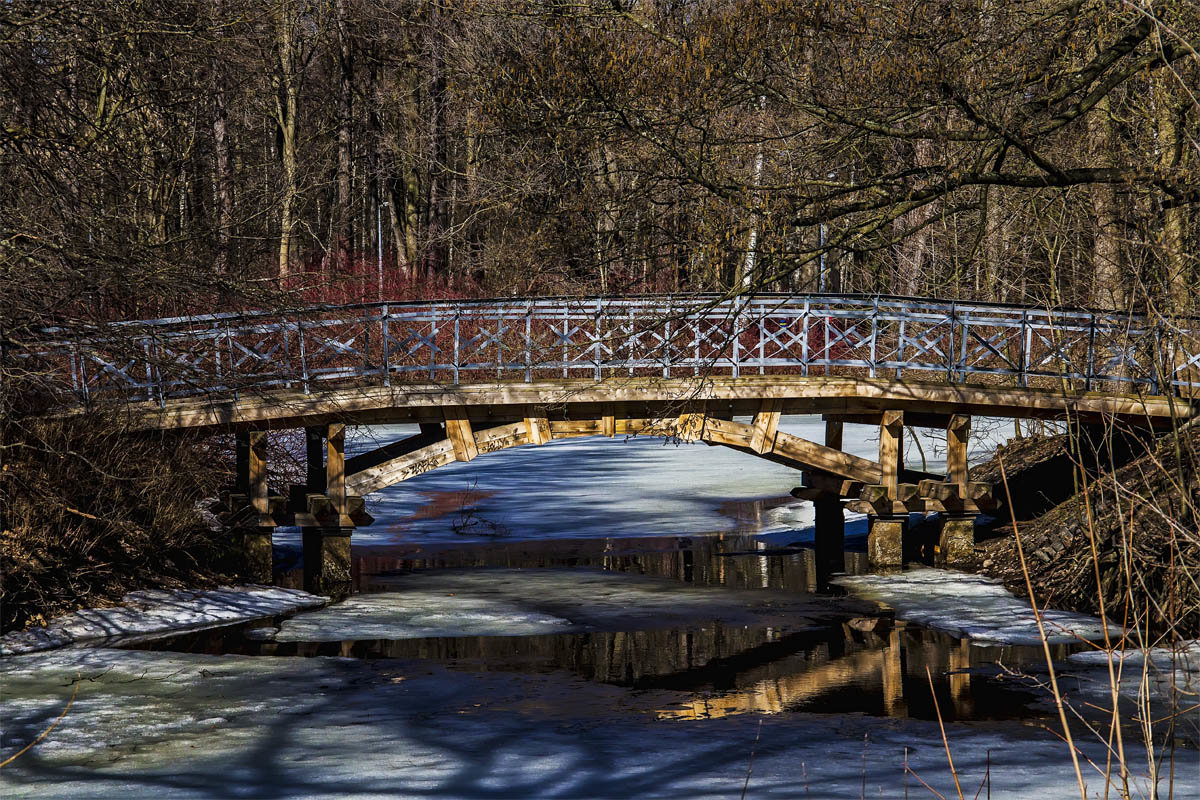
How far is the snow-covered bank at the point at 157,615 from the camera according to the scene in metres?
10.3

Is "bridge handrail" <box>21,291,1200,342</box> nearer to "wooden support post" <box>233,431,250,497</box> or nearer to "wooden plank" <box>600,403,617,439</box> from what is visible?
"wooden plank" <box>600,403,617,439</box>

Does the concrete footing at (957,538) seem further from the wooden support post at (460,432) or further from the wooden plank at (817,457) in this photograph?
the wooden support post at (460,432)

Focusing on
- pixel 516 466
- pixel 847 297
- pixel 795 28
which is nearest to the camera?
→ pixel 795 28

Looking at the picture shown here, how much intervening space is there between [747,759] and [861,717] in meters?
1.54

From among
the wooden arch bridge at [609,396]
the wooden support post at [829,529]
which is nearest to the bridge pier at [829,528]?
the wooden support post at [829,529]

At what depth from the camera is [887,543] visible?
15.2 metres

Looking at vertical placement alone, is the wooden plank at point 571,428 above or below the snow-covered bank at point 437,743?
above

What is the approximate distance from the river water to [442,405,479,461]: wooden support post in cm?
142

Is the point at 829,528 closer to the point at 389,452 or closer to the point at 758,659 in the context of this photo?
the point at 389,452

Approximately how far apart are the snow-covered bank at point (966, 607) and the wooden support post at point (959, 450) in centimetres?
109

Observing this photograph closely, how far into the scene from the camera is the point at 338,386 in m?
14.0

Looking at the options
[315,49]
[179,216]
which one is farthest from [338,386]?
[315,49]

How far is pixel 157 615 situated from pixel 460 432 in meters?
4.06

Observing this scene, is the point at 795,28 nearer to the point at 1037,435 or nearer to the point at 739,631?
the point at 739,631
